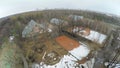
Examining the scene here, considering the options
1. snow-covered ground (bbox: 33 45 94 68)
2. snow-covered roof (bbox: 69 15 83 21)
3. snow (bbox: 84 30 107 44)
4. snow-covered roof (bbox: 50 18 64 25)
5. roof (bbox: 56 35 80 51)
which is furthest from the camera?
snow-covered roof (bbox: 69 15 83 21)

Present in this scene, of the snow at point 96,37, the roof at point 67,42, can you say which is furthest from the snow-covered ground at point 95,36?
the roof at point 67,42

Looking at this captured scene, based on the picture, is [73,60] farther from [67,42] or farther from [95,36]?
[95,36]

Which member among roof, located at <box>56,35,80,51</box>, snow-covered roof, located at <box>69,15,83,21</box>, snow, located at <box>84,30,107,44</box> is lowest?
roof, located at <box>56,35,80,51</box>

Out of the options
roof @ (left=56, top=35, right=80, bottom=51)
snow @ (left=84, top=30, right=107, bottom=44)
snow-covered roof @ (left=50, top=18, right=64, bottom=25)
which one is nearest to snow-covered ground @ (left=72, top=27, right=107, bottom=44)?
snow @ (left=84, top=30, right=107, bottom=44)

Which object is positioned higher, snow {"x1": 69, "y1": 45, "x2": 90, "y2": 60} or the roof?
the roof

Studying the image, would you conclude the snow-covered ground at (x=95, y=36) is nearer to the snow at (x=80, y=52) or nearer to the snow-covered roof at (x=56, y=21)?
the snow at (x=80, y=52)

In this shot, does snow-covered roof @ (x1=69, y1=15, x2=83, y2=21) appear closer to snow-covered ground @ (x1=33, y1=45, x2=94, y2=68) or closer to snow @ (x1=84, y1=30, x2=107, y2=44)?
snow @ (x1=84, y1=30, x2=107, y2=44)

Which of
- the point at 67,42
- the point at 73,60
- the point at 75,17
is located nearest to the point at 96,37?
the point at 67,42

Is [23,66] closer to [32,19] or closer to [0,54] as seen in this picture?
[0,54]
